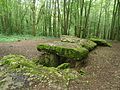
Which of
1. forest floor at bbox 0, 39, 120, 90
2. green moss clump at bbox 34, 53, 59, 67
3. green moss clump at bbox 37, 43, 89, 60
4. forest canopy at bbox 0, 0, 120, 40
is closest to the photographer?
forest floor at bbox 0, 39, 120, 90

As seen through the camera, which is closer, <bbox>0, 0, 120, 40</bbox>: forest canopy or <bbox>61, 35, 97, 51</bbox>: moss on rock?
<bbox>61, 35, 97, 51</bbox>: moss on rock

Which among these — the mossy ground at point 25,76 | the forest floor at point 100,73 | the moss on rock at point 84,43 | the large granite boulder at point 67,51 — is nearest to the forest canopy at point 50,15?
the moss on rock at point 84,43

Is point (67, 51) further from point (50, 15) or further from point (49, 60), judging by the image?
point (50, 15)

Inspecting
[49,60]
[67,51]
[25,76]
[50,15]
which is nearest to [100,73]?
[67,51]

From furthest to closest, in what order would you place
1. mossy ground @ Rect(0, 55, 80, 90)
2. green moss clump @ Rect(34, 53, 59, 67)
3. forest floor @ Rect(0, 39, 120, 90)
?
green moss clump @ Rect(34, 53, 59, 67) → forest floor @ Rect(0, 39, 120, 90) → mossy ground @ Rect(0, 55, 80, 90)

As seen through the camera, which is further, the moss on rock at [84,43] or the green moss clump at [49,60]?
the moss on rock at [84,43]

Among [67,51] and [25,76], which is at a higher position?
[67,51]

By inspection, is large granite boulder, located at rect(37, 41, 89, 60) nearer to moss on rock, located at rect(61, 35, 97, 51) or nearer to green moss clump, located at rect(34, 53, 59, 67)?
green moss clump, located at rect(34, 53, 59, 67)

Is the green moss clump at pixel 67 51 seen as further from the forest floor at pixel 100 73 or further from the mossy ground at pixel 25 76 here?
the mossy ground at pixel 25 76

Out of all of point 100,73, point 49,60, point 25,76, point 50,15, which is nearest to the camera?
point 25,76

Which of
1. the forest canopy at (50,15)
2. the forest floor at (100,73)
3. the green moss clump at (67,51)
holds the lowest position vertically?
the forest floor at (100,73)

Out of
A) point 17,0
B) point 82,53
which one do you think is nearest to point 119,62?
point 82,53

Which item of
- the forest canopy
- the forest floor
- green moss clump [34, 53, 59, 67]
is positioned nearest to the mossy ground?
the forest floor

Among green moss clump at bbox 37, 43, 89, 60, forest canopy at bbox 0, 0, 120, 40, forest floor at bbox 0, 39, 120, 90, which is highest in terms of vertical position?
forest canopy at bbox 0, 0, 120, 40
